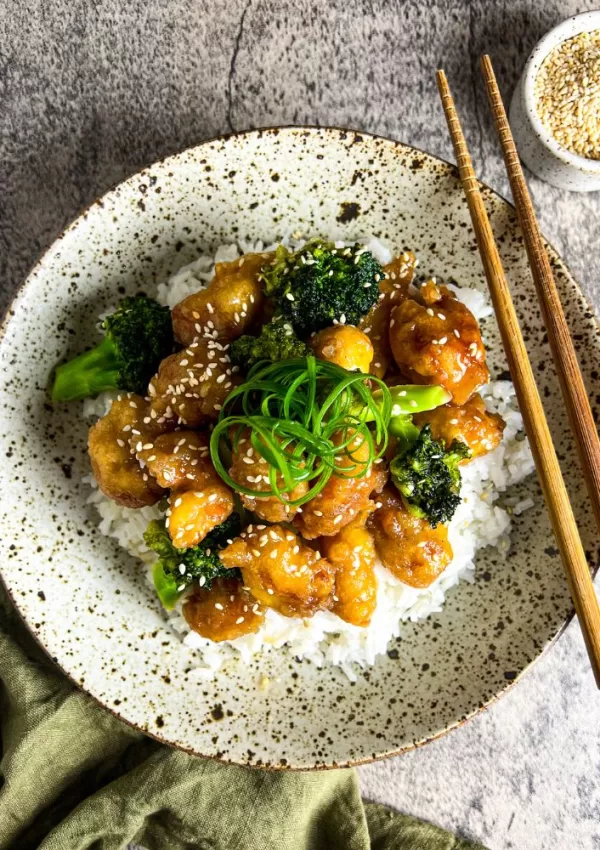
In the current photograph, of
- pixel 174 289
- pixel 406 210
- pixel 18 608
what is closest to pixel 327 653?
pixel 18 608

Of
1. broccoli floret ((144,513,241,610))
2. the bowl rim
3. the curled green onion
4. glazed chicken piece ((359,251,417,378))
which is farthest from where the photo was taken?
the bowl rim

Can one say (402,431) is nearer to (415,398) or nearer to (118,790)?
(415,398)

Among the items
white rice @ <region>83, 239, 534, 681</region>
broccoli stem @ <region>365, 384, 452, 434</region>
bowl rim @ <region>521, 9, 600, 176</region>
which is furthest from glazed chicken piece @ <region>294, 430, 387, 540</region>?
bowl rim @ <region>521, 9, 600, 176</region>

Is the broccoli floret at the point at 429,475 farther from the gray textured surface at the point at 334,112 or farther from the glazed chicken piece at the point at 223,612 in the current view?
the gray textured surface at the point at 334,112

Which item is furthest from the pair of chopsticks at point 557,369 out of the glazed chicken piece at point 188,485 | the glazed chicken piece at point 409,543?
the glazed chicken piece at point 188,485

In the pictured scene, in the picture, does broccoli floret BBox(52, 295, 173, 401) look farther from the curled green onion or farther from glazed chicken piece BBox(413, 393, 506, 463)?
glazed chicken piece BBox(413, 393, 506, 463)

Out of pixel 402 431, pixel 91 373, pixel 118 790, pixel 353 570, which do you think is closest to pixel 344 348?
pixel 402 431

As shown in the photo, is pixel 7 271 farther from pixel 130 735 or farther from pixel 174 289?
pixel 130 735
